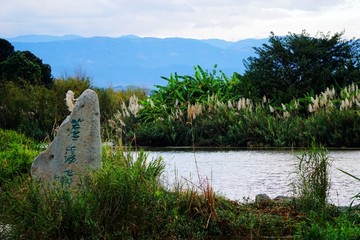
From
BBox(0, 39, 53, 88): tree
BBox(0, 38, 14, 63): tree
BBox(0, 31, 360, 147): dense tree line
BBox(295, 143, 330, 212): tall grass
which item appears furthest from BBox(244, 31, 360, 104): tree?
BBox(295, 143, 330, 212): tall grass

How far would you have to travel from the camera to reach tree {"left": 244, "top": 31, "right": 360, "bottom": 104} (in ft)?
85.6

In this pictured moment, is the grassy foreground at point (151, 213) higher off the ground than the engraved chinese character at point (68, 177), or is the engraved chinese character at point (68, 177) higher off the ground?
the engraved chinese character at point (68, 177)

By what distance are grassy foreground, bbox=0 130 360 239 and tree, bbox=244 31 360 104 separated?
16062 mm

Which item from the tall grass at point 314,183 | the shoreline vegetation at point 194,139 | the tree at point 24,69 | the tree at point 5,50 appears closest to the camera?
the shoreline vegetation at point 194,139

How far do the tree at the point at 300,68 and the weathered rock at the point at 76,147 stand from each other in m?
16.2

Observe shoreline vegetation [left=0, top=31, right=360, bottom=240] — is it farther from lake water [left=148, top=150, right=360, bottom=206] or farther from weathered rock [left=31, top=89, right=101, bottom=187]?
lake water [left=148, top=150, right=360, bottom=206]

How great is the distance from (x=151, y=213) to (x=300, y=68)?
18.3 metres

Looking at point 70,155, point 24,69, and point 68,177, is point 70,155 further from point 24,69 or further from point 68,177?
point 24,69

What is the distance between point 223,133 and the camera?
2239 centimetres

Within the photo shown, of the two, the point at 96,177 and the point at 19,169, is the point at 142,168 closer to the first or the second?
the point at 96,177

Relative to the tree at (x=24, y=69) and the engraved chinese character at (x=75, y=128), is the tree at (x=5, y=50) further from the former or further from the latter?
the engraved chinese character at (x=75, y=128)

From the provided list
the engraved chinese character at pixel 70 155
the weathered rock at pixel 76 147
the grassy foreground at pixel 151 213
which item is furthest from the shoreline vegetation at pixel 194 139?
the engraved chinese character at pixel 70 155

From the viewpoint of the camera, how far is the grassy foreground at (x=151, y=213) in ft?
26.3

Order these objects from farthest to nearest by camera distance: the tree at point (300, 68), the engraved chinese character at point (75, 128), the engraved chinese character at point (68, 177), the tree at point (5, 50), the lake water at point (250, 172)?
the tree at point (5, 50)
the tree at point (300, 68)
the lake water at point (250, 172)
the engraved chinese character at point (75, 128)
the engraved chinese character at point (68, 177)
